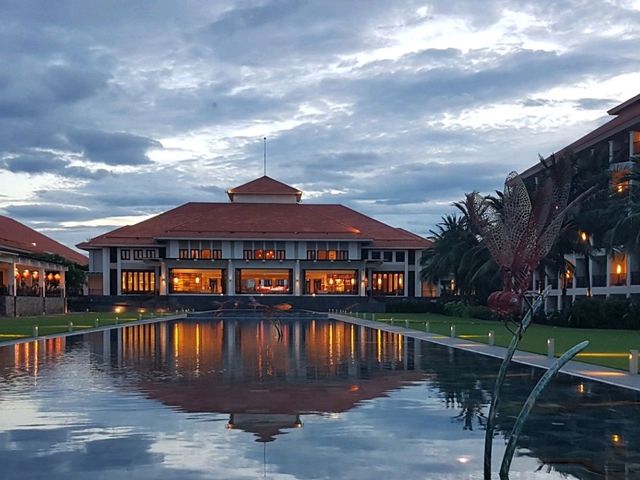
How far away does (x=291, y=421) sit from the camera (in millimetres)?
13008

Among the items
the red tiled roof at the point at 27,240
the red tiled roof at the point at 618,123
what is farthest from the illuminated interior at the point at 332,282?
the red tiled roof at the point at 618,123

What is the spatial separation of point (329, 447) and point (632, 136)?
53.7 meters

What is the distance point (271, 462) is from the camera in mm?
9961

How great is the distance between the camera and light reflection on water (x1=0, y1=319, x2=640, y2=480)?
9.77 m

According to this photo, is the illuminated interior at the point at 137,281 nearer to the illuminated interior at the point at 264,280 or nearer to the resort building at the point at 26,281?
the illuminated interior at the point at 264,280

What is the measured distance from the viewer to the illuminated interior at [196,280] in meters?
93.7

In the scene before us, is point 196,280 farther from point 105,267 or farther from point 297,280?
point 297,280

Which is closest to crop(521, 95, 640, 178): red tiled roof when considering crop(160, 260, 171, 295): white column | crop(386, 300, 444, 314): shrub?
crop(386, 300, 444, 314): shrub

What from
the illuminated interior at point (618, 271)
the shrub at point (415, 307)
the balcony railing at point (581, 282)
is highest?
the illuminated interior at point (618, 271)

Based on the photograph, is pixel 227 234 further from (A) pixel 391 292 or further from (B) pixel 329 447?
(B) pixel 329 447

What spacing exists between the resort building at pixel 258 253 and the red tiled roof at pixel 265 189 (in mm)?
185

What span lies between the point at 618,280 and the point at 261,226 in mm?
43637

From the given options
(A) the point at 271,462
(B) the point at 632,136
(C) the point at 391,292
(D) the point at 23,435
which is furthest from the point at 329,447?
(C) the point at 391,292

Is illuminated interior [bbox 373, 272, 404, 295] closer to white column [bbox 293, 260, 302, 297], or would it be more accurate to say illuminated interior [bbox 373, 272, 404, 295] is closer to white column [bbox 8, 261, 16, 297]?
white column [bbox 293, 260, 302, 297]
